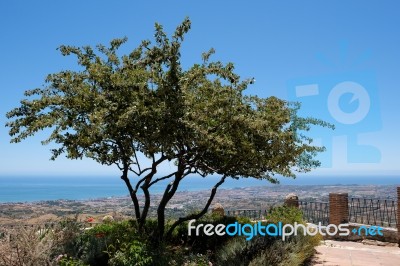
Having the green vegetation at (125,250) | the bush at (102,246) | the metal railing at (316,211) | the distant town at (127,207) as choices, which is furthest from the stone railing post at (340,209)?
the bush at (102,246)

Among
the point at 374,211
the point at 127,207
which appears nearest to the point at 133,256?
the point at 374,211

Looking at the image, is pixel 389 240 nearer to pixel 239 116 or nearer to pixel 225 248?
pixel 225 248

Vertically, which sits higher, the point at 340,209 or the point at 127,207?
the point at 340,209

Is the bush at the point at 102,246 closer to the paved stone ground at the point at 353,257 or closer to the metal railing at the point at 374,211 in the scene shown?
the paved stone ground at the point at 353,257

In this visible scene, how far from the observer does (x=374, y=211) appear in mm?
15961

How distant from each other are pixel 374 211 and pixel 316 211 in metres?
2.55

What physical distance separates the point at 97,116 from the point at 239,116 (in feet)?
10.5

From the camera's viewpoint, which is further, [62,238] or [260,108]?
[260,108]

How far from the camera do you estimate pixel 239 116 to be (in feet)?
28.7

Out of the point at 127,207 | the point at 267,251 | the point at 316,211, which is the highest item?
the point at 316,211

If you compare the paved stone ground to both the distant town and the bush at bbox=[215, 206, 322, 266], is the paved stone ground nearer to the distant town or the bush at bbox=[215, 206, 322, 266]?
the bush at bbox=[215, 206, 322, 266]

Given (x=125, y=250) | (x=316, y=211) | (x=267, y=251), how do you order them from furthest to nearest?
(x=316, y=211) → (x=267, y=251) → (x=125, y=250)

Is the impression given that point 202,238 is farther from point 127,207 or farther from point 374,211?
point 127,207

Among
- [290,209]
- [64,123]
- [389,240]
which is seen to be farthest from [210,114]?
[389,240]
